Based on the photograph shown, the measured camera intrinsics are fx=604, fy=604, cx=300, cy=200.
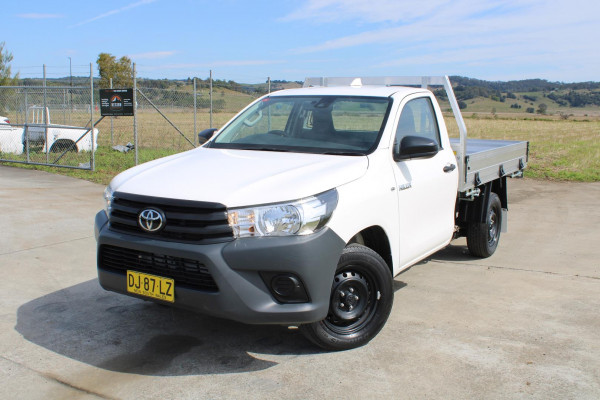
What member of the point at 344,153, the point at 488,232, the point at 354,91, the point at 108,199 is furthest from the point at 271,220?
the point at 488,232

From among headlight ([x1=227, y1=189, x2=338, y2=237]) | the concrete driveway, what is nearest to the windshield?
headlight ([x1=227, y1=189, x2=338, y2=237])

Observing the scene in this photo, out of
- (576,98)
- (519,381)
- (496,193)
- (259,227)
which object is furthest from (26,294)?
(576,98)

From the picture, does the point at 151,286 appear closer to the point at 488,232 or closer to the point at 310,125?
the point at 310,125

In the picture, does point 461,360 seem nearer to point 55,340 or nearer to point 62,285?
point 55,340

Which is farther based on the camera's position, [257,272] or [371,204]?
[371,204]

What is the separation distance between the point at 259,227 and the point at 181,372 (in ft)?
3.67

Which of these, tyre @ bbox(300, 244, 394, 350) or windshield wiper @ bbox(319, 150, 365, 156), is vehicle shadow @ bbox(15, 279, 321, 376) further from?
windshield wiper @ bbox(319, 150, 365, 156)

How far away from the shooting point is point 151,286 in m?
3.92

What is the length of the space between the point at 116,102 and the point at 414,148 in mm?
10128

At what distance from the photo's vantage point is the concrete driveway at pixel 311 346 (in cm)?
375

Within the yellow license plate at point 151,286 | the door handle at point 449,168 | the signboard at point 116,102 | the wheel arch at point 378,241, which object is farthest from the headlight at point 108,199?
the signboard at point 116,102

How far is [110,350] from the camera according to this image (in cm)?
427

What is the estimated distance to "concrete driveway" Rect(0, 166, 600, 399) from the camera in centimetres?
375

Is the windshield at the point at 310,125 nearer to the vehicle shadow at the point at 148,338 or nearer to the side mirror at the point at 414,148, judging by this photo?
the side mirror at the point at 414,148
